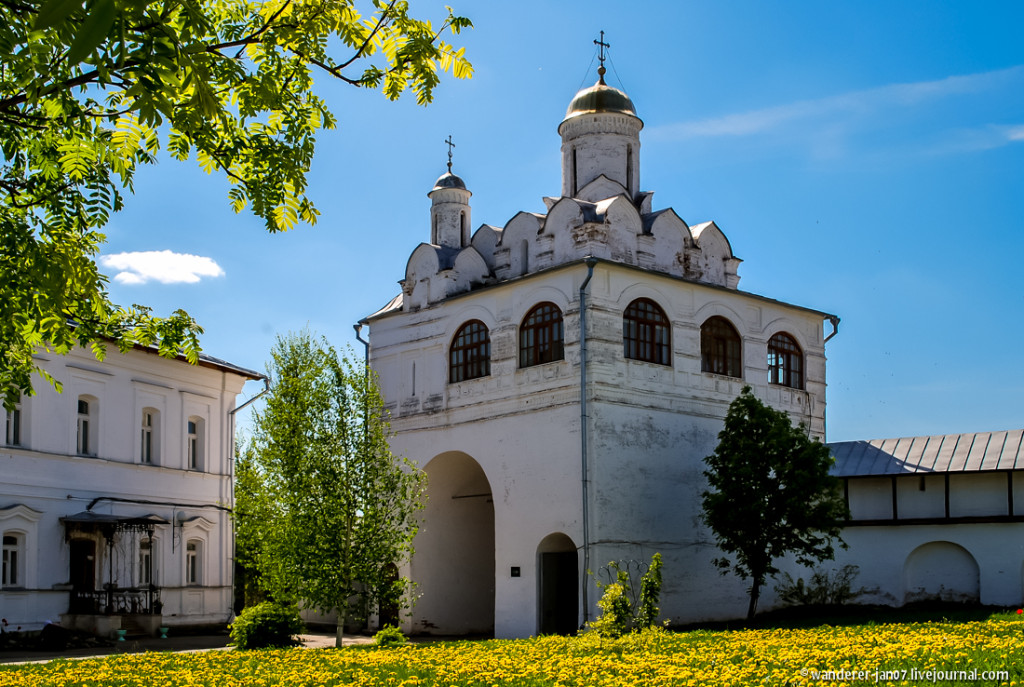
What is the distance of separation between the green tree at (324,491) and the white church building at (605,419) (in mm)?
4401

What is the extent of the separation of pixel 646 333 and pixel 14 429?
13.5m

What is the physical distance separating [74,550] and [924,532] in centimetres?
1888

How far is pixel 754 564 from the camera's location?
23.1 m

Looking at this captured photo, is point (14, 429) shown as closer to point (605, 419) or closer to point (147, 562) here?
point (147, 562)

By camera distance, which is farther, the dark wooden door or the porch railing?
the dark wooden door

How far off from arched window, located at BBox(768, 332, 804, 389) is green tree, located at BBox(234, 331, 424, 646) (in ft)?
36.2

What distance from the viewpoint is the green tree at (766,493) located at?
22.8 meters

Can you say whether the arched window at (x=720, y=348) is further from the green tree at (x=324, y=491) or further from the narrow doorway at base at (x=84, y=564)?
the narrow doorway at base at (x=84, y=564)

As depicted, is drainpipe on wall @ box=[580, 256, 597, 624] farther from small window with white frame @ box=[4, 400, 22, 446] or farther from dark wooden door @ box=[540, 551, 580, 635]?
small window with white frame @ box=[4, 400, 22, 446]

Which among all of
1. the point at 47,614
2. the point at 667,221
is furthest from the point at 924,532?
the point at 47,614

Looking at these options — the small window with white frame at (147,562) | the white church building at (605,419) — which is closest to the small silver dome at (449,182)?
the white church building at (605,419)

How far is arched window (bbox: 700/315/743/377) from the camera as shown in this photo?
25828 millimetres

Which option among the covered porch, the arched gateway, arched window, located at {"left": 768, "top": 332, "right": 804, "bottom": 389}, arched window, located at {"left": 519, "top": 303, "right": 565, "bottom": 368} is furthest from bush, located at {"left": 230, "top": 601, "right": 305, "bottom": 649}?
arched window, located at {"left": 768, "top": 332, "right": 804, "bottom": 389}

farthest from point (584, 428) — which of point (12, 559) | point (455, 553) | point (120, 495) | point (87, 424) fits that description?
point (12, 559)
